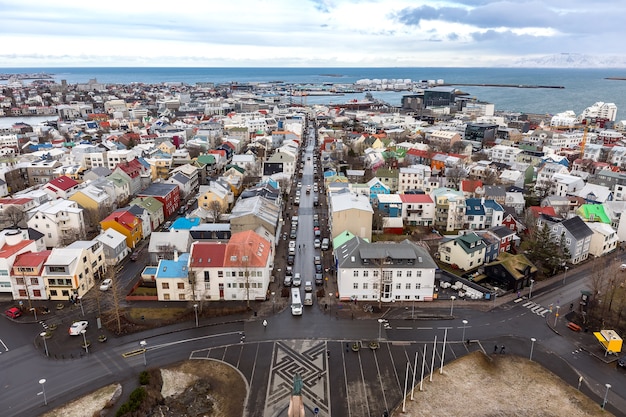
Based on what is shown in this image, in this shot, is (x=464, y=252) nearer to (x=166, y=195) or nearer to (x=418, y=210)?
(x=418, y=210)

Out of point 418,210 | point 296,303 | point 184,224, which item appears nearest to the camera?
point 296,303

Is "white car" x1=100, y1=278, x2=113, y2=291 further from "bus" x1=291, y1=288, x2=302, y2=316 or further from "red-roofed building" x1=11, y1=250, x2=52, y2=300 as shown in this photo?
"bus" x1=291, y1=288, x2=302, y2=316

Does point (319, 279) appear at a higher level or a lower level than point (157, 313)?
higher

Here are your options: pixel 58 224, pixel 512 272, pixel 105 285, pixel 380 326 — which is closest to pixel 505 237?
pixel 512 272

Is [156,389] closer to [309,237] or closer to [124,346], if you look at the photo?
[124,346]

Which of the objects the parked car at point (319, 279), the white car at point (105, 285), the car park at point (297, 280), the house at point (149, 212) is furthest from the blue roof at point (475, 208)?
the white car at point (105, 285)

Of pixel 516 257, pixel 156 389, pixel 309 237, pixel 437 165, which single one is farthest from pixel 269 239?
pixel 437 165

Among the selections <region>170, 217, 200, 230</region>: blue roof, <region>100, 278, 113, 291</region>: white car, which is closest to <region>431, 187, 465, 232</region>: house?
<region>170, 217, 200, 230</region>: blue roof
